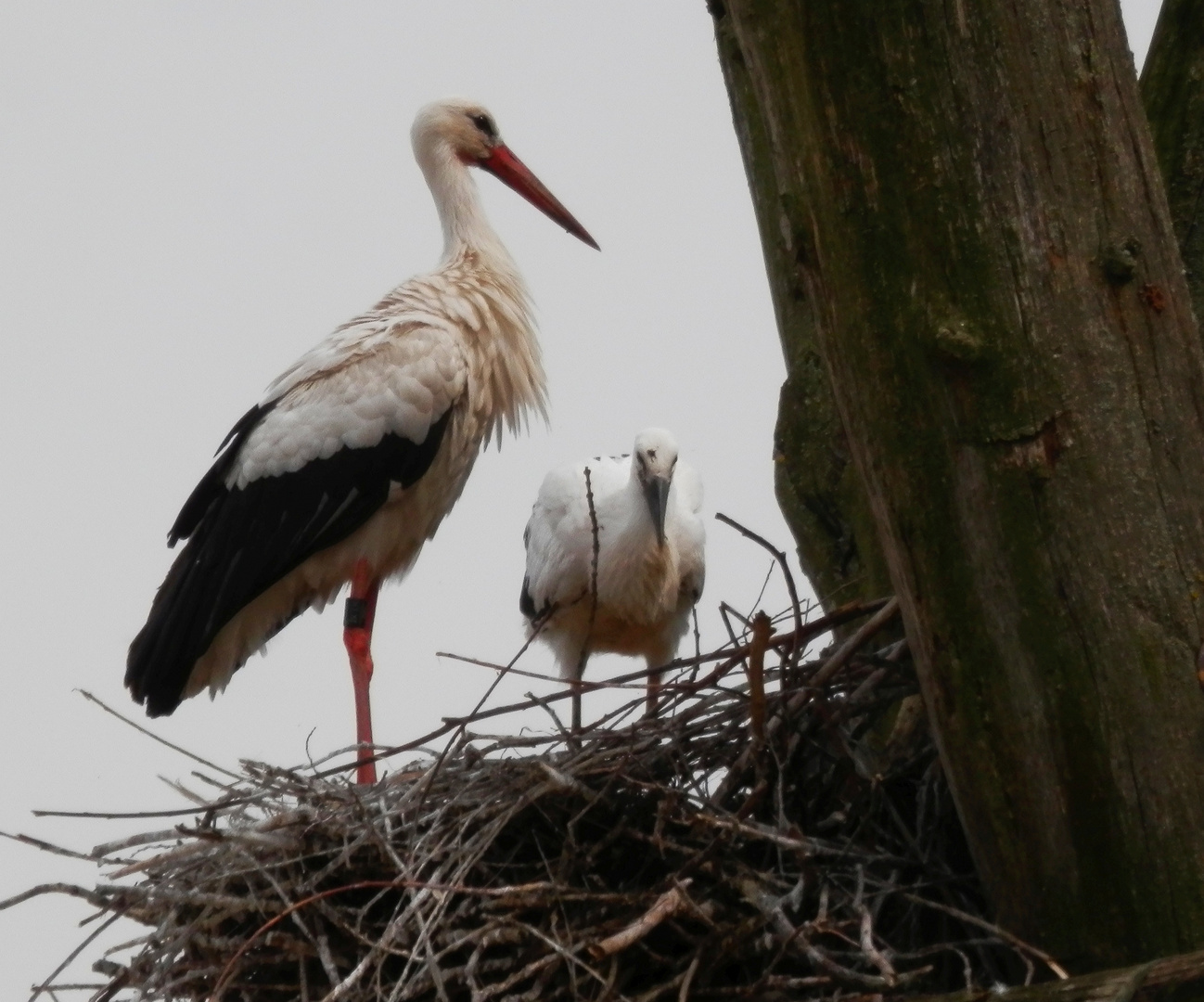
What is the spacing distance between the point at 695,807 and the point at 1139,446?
1120 millimetres

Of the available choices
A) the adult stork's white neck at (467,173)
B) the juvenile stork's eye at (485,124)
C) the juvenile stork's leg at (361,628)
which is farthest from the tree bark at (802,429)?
the juvenile stork's eye at (485,124)

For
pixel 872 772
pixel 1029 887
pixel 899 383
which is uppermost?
pixel 899 383

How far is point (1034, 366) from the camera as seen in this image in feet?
7.20

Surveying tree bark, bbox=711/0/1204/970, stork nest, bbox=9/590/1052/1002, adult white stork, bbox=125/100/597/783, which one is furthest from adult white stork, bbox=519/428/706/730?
tree bark, bbox=711/0/1204/970

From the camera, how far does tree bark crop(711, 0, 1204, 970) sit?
2.16 metres

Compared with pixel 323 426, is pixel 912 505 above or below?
below

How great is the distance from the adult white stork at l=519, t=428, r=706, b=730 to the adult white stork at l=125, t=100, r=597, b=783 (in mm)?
462

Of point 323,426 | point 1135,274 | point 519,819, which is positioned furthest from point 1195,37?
point 323,426

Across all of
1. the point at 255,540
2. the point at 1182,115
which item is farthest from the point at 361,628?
the point at 1182,115

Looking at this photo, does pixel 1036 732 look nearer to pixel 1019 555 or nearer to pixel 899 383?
pixel 1019 555

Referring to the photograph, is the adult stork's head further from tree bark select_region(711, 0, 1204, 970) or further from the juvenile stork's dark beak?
tree bark select_region(711, 0, 1204, 970)

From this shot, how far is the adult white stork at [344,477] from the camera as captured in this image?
215 inches

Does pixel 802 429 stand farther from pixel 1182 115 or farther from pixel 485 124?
pixel 485 124

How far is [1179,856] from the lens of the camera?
2201mm
